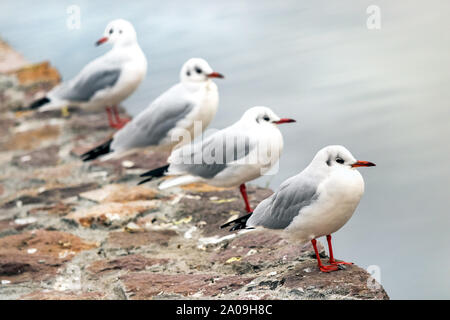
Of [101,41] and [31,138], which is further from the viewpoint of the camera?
[31,138]

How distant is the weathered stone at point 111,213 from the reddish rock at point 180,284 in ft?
2.86

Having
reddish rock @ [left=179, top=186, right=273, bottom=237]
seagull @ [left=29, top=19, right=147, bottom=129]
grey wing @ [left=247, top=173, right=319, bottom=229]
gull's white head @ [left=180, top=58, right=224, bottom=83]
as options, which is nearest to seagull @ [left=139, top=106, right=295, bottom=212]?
reddish rock @ [left=179, top=186, right=273, bottom=237]

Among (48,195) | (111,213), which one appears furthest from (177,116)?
(48,195)

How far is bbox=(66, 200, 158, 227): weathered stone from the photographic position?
4614 mm

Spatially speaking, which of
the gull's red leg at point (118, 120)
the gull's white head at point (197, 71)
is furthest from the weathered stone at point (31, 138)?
the gull's white head at point (197, 71)

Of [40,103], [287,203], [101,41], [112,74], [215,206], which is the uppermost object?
[101,41]

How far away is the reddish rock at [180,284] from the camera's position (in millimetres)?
3451

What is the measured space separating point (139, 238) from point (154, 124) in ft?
3.60

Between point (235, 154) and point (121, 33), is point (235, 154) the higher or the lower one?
the lower one

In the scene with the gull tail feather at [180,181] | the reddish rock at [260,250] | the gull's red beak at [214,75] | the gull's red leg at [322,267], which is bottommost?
the reddish rock at [260,250]

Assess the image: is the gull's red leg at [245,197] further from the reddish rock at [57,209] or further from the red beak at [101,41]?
the red beak at [101,41]

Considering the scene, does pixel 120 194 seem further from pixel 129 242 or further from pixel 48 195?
pixel 129 242

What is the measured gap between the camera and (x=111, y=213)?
15.3ft
